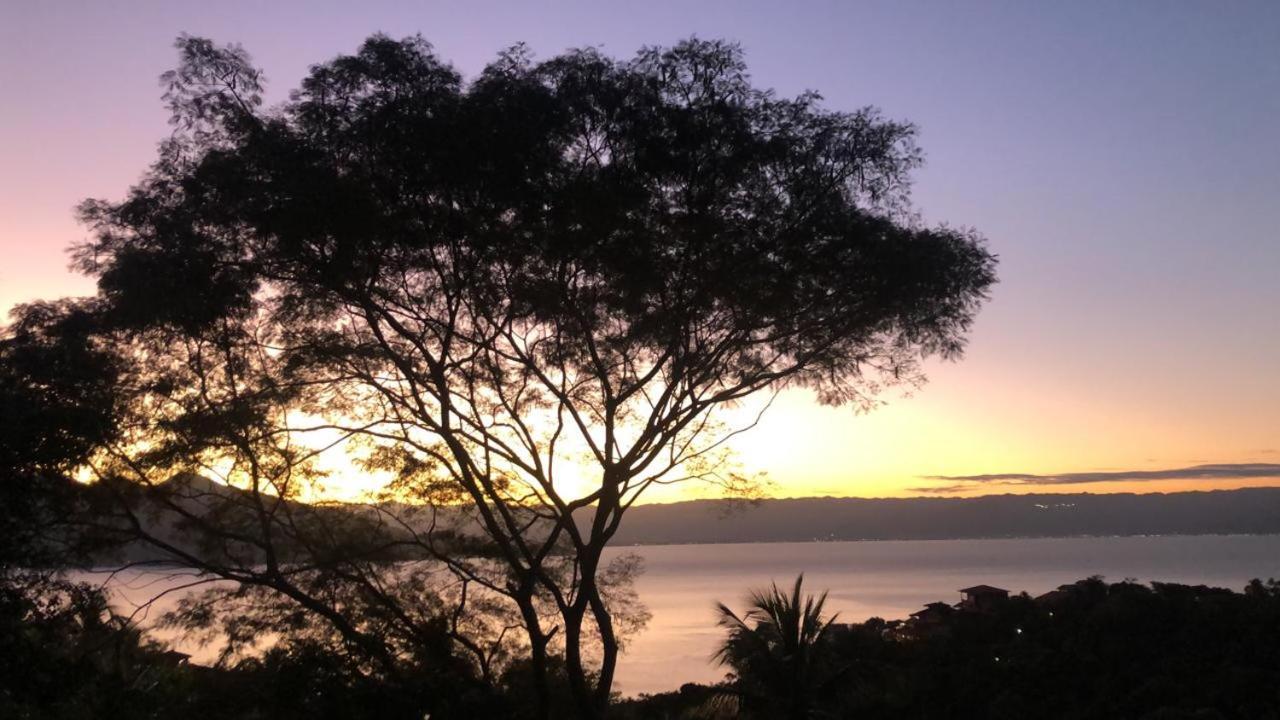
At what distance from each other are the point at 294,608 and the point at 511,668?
3.19 meters

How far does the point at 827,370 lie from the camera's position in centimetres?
1477

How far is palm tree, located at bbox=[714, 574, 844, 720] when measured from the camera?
48.8 feet

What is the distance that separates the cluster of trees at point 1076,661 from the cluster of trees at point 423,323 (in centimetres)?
405

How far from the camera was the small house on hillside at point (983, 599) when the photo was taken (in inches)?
1307

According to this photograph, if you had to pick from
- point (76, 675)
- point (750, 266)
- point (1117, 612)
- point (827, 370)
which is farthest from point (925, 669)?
point (76, 675)

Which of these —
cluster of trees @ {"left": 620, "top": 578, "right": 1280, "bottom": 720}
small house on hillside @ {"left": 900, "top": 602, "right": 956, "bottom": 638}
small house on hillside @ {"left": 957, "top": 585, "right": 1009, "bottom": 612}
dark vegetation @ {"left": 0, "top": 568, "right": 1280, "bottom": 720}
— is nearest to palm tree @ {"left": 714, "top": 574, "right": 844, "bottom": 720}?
dark vegetation @ {"left": 0, "top": 568, "right": 1280, "bottom": 720}

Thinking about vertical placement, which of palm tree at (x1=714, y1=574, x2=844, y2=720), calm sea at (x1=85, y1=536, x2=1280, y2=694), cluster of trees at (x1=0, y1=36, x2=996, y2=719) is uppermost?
cluster of trees at (x1=0, y1=36, x2=996, y2=719)

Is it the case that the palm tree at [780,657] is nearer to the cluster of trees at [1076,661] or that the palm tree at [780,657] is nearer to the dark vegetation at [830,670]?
the dark vegetation at [830,670]

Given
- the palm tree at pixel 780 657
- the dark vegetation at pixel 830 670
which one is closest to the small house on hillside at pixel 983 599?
the dark vegetation at pixel 830 670

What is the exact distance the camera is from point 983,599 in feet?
111

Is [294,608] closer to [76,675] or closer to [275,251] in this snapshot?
[76,675]

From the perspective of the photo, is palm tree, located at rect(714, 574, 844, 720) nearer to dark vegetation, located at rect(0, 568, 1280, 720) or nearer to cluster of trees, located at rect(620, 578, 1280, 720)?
dark vegetation, located at rect(0, 568, 1280, 720)

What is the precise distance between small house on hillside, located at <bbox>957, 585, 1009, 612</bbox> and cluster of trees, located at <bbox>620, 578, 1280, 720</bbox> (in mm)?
717

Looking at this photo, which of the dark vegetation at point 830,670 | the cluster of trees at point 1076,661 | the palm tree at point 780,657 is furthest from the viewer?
the cluster of trees at point 1076,661
